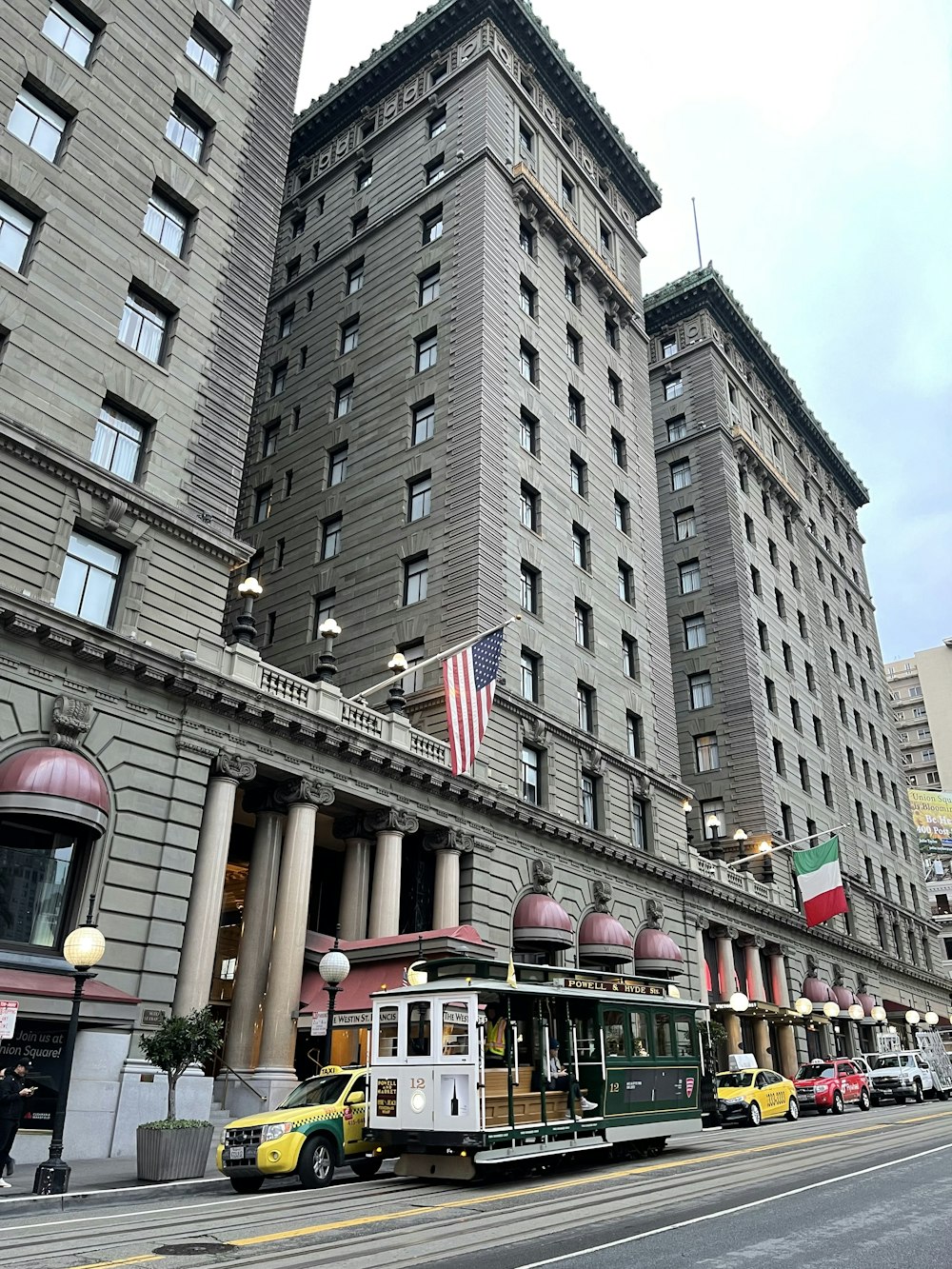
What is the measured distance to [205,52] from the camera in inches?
1307

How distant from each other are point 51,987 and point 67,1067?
432 cm

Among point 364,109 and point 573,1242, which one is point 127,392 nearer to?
point 573,1242

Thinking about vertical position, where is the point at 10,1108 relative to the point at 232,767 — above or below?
below

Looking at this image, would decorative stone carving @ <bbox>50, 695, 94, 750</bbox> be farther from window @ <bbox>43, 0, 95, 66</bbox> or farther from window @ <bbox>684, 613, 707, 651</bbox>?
window @ <bbox>684, 613, 707, 651</bbox>

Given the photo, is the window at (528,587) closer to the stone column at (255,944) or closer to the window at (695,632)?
the stone column at (255,944)

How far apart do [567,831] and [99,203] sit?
1024 inches

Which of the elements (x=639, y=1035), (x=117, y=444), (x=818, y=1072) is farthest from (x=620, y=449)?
(x=639, y=1035)

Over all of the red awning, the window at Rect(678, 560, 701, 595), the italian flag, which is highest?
the window at Rect(678, 560, 701, 595)

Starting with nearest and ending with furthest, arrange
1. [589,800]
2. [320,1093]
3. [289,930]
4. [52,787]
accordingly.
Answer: [320,1093] → [52,787] → [289,930] → [589,800]

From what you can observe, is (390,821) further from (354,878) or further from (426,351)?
(426,351)

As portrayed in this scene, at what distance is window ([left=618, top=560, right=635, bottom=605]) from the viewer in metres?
47.6

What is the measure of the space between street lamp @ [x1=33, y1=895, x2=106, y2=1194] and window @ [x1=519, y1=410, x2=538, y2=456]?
29.4 metres

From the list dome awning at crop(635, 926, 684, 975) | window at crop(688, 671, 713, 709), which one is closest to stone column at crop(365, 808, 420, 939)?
dome awning at crop(635, 926, 684, 975)

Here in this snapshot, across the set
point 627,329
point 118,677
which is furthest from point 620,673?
point 118,677
